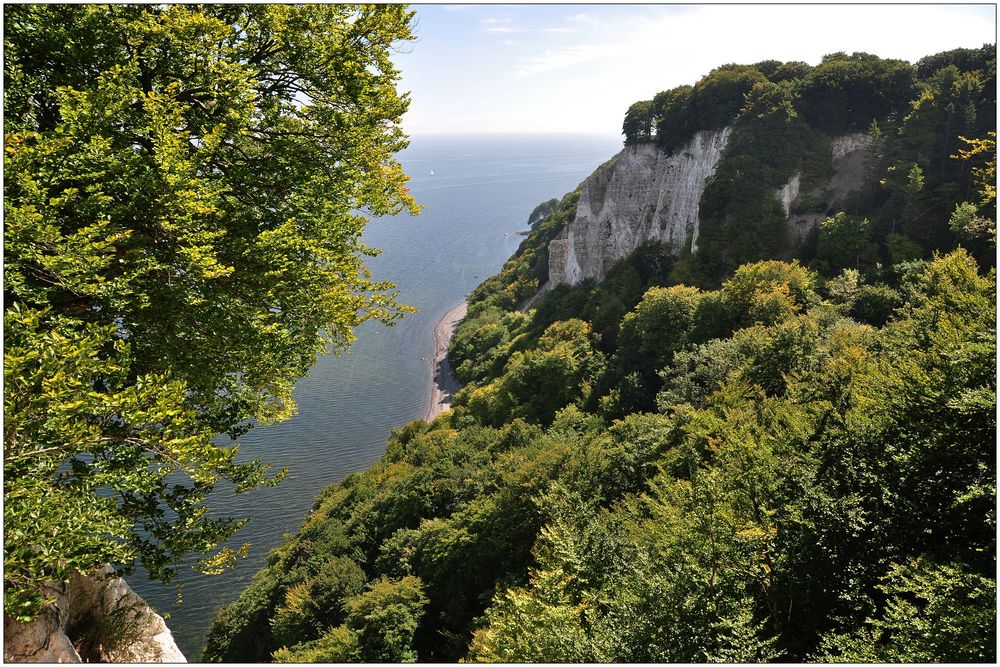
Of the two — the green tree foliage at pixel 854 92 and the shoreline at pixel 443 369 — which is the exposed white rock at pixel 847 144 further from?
the shoreline at pixel 443 369

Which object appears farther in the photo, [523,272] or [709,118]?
[523,272]

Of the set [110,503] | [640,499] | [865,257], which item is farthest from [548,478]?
[865,257]

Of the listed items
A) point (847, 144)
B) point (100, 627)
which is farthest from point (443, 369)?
point (100, 627)

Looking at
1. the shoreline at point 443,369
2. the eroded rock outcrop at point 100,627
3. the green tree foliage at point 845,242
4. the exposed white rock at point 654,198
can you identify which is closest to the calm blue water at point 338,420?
the shoreline at point 443,369

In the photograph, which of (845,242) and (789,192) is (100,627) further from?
(789,192)

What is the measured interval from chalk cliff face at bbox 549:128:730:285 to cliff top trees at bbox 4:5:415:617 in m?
49.8

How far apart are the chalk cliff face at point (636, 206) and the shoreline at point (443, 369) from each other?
2129 cm

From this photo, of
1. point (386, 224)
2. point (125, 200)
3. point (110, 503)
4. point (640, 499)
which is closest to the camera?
point (110, 503)

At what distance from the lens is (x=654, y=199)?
63.5 metres

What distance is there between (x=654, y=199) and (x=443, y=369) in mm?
38045

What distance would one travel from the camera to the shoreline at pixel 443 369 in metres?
69.6

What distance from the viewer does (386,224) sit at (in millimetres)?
182125

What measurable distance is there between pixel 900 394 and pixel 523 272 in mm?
78112

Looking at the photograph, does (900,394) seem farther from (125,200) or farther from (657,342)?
(657,342)
